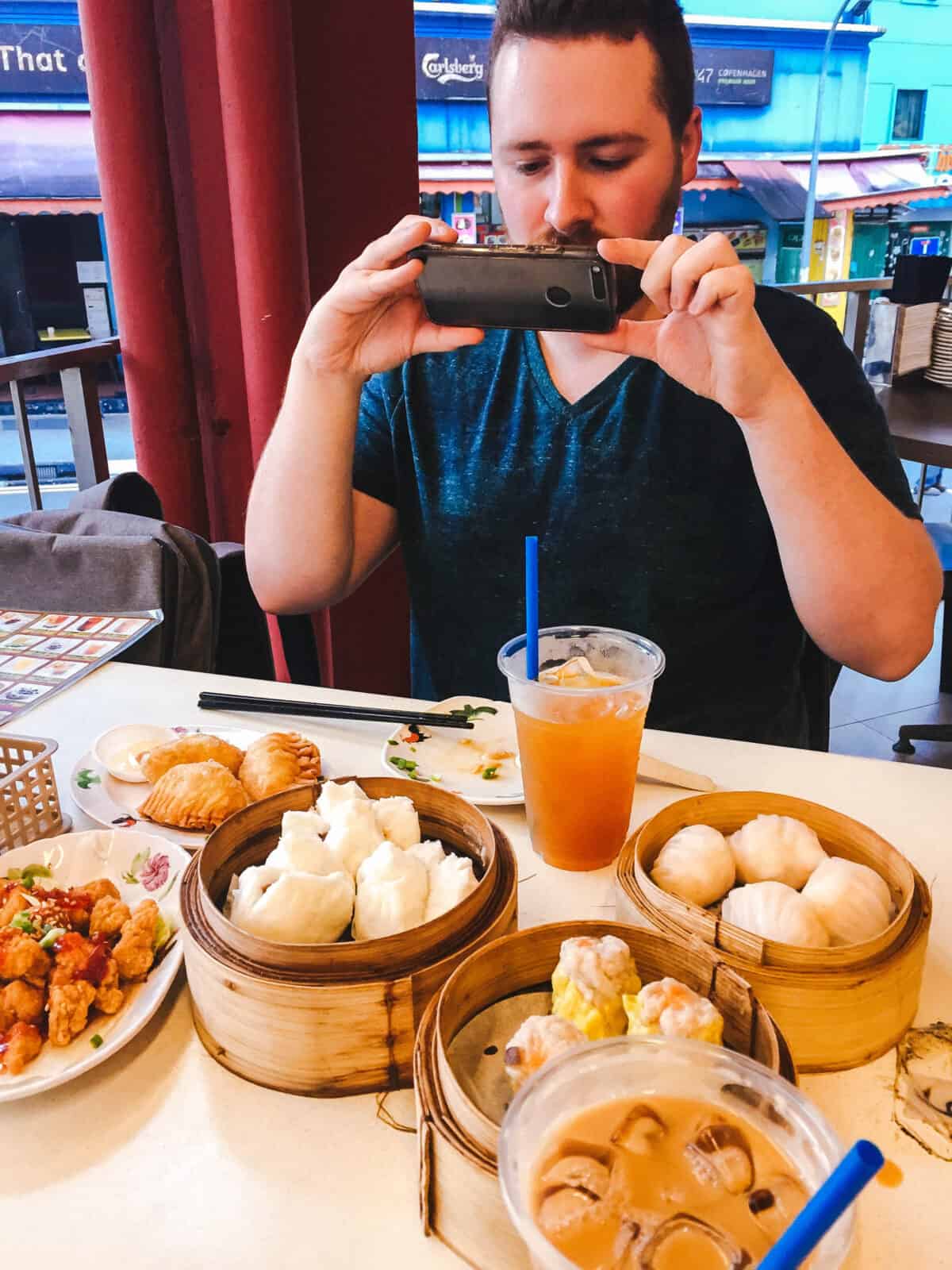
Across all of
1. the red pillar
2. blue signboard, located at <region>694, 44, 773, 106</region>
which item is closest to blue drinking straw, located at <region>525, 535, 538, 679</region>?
the red pillar

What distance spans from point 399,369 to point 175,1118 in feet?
4.38

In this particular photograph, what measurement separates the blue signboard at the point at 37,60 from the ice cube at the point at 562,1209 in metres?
9.76

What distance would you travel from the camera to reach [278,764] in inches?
44.1

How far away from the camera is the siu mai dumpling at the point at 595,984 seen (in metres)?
0.67

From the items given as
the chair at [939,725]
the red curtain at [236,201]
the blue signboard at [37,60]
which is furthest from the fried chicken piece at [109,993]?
the blue signboard at [37,60]

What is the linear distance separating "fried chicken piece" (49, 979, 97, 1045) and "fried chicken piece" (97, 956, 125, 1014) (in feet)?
0.03

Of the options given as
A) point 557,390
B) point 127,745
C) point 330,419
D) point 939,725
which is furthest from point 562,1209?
point 939,725

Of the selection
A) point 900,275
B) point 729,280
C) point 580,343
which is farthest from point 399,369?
point 900,275

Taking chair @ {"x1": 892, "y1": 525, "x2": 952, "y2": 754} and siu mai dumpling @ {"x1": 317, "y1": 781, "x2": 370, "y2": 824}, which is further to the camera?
chair @ {"x1": 892, "y1": 525, "x2": 952, "y2": 754}

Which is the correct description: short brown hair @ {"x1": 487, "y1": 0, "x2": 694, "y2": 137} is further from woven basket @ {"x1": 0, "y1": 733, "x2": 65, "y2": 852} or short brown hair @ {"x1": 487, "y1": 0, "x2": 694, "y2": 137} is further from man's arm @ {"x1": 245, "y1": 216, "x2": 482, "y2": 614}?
woven basket @ {"x1": 0, "y1": 733, "x2": 65, "y2": 852}

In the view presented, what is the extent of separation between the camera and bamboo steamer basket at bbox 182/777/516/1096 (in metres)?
0.71

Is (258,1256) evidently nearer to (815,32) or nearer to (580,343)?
(580,343)

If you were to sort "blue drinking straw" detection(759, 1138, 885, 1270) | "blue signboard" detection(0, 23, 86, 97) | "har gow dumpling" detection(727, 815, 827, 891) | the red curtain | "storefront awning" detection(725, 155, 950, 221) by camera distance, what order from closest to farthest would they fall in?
"blue drinking straw" detection(759, 1138, 885, 1270) < "har gow dumpling" detection(727, 815, 827, 891) < the red curtain < "blue signboard" detection(0, 23, 86, 97) < "storefront awning" detection(725, 155, 950, 221)

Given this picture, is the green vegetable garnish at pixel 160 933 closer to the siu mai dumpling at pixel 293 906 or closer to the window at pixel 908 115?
the siu mai dumpling at pixel 293 906
